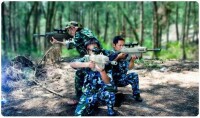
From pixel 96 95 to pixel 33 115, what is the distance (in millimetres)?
1220

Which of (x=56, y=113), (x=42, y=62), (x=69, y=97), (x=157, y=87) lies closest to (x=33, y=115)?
(x=56, y=113)

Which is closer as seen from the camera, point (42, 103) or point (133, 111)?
point (133, 111)

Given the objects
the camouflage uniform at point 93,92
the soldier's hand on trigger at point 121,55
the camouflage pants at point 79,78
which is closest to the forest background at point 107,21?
the camouflage pants at point 79,78

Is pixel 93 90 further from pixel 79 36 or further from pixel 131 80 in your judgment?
pixel 79 36

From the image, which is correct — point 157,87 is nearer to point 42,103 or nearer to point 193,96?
point 193,96

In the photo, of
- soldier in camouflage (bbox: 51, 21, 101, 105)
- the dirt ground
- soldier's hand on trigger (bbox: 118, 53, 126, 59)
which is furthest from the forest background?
soldier's hand on trigger (bbox: 118, 53, 126, 59)

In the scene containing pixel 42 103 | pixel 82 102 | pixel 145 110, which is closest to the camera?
pixel 82 102

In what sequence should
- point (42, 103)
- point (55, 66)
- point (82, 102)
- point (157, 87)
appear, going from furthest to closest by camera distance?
point (55, 66), point (157, 87), point (42, 103), point (82, 102)

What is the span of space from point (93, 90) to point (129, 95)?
1.21m

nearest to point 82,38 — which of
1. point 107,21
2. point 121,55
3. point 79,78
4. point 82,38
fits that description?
point 82,38

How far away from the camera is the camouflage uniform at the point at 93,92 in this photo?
5.26 m

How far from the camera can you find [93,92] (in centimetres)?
539

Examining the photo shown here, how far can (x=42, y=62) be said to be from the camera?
8.98 meters

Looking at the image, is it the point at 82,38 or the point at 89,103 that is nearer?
the point at 89,103
